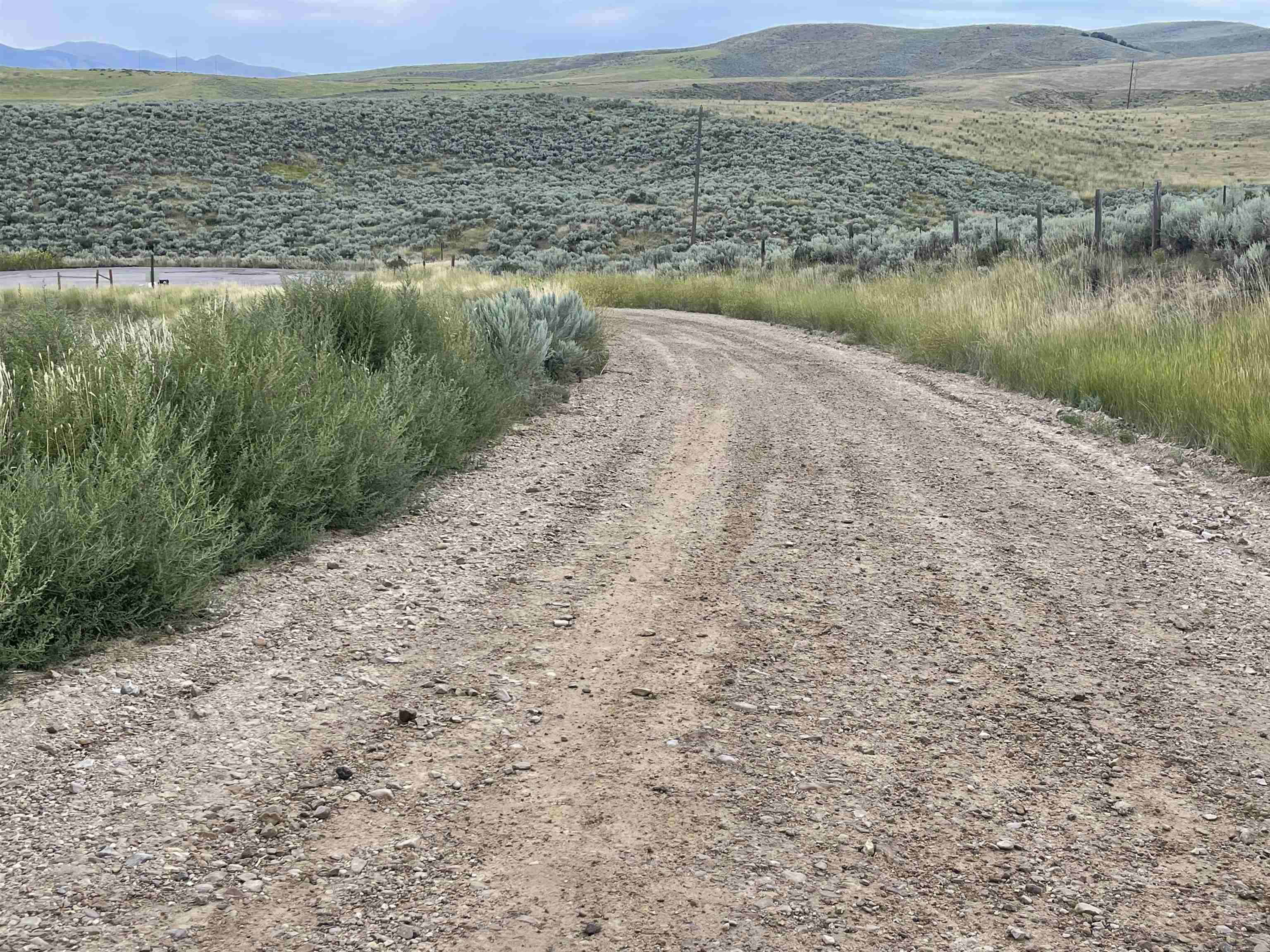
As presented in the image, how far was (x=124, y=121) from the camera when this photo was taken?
64500 millimetres

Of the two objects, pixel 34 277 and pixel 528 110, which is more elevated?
pixel 528 110

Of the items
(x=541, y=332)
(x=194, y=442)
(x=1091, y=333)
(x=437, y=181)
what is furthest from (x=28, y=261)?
(x=194, y=442)

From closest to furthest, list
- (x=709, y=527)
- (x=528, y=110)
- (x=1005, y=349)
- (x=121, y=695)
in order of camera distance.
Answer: (x=121, y=695)
(x=709, y=527)
(x=1005, y=349)
(x=528, y=110)

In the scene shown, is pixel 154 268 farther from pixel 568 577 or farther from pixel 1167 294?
pixel 568 577

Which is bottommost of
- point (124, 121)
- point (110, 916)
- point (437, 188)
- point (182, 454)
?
point (110, 916)

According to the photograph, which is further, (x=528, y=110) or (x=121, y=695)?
(x=528, y=110)

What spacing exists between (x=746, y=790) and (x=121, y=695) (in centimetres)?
240

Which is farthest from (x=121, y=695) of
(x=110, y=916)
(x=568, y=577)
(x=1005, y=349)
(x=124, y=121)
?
(x=124, y=121)

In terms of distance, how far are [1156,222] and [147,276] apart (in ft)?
98.1

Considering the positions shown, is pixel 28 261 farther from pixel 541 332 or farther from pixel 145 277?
pixel 541 332

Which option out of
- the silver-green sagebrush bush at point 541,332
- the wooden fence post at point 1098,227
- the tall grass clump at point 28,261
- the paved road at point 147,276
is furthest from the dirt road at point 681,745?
the tall grass clump at point 28,261

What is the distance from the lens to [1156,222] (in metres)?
17.8

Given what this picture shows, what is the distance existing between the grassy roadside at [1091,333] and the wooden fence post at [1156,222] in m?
1.15

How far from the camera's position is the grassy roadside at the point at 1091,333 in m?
8.86
